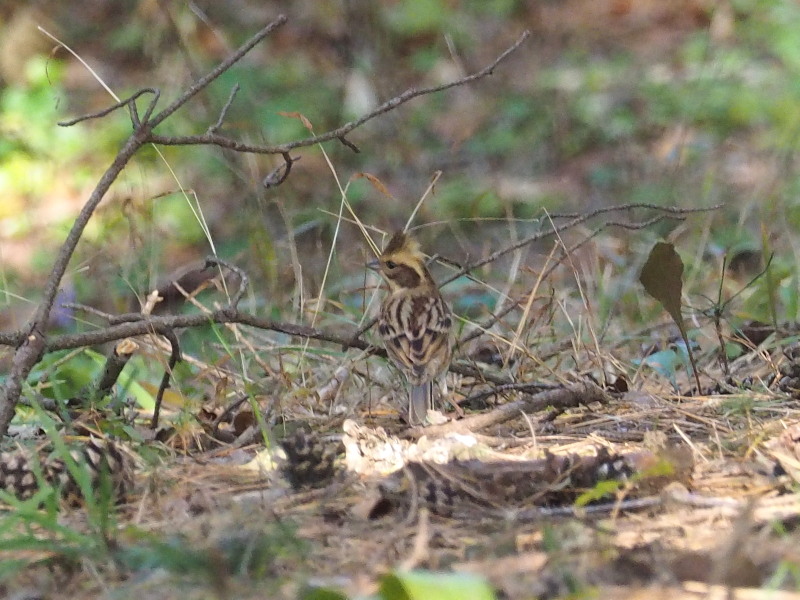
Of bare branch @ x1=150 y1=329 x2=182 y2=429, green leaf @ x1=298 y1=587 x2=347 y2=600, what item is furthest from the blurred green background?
green leaf @ x1=298 y1=587 x2=347 y2=600

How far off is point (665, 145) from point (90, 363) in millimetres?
6181

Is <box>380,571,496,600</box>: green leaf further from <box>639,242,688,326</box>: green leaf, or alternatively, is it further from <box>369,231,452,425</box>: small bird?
<box>639,242,688,326</box>: green leaf

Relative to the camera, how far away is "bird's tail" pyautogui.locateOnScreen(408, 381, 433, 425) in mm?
3875

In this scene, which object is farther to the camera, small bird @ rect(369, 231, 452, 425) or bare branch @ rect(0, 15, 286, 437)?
small bird @ rect(369, 231, 452, 425)

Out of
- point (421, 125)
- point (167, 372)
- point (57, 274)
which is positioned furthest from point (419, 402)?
point (421, 125)

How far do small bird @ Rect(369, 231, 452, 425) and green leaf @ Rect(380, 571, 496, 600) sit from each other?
1710 mm

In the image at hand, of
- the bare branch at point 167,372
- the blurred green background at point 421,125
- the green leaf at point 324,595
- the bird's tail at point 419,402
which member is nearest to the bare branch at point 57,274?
the bare branch at point 167,372


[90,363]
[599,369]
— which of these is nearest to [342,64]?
[90,363]

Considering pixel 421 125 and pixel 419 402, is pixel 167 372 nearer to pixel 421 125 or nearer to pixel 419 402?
pixel 419 402

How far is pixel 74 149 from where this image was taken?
35.4 ft

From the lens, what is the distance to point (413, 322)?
15.0 feet

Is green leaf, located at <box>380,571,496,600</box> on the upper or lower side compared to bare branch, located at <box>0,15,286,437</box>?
lower

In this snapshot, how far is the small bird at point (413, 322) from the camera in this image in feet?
13.8

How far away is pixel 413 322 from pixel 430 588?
2.58 metres
